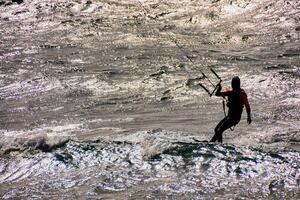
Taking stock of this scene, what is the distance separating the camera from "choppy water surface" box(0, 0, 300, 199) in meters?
12.4

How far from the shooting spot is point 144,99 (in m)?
22.7

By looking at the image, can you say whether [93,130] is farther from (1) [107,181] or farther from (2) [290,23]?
(2) [290,23]

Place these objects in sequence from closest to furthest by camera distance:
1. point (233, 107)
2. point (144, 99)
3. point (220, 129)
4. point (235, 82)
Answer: point (235, 82) < point (220, 129) < point (233, 107) < point (144, 99)

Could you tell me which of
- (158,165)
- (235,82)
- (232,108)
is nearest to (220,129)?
(232,108)

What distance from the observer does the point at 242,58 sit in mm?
27578

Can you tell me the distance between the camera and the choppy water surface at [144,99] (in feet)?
40.8

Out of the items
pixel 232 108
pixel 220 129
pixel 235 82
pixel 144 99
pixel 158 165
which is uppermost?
pixel 235 82

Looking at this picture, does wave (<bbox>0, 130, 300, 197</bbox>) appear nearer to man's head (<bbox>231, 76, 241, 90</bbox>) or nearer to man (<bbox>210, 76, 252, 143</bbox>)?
man (<bbox>210, 76, 252, 143</bbox>)

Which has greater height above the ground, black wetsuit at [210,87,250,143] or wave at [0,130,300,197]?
black wetsuit at [210,87,250,143]

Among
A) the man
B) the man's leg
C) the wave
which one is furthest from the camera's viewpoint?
the man's leg

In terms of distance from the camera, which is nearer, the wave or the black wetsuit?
the wave

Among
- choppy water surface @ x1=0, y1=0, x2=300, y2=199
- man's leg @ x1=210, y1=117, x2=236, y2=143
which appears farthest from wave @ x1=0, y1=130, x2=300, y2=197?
man's leg @ x1=210, y1=117, x2=236, y2=143

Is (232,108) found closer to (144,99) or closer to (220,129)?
(220,129)

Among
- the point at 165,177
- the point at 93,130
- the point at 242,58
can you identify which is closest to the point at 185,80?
the point at 242,58
